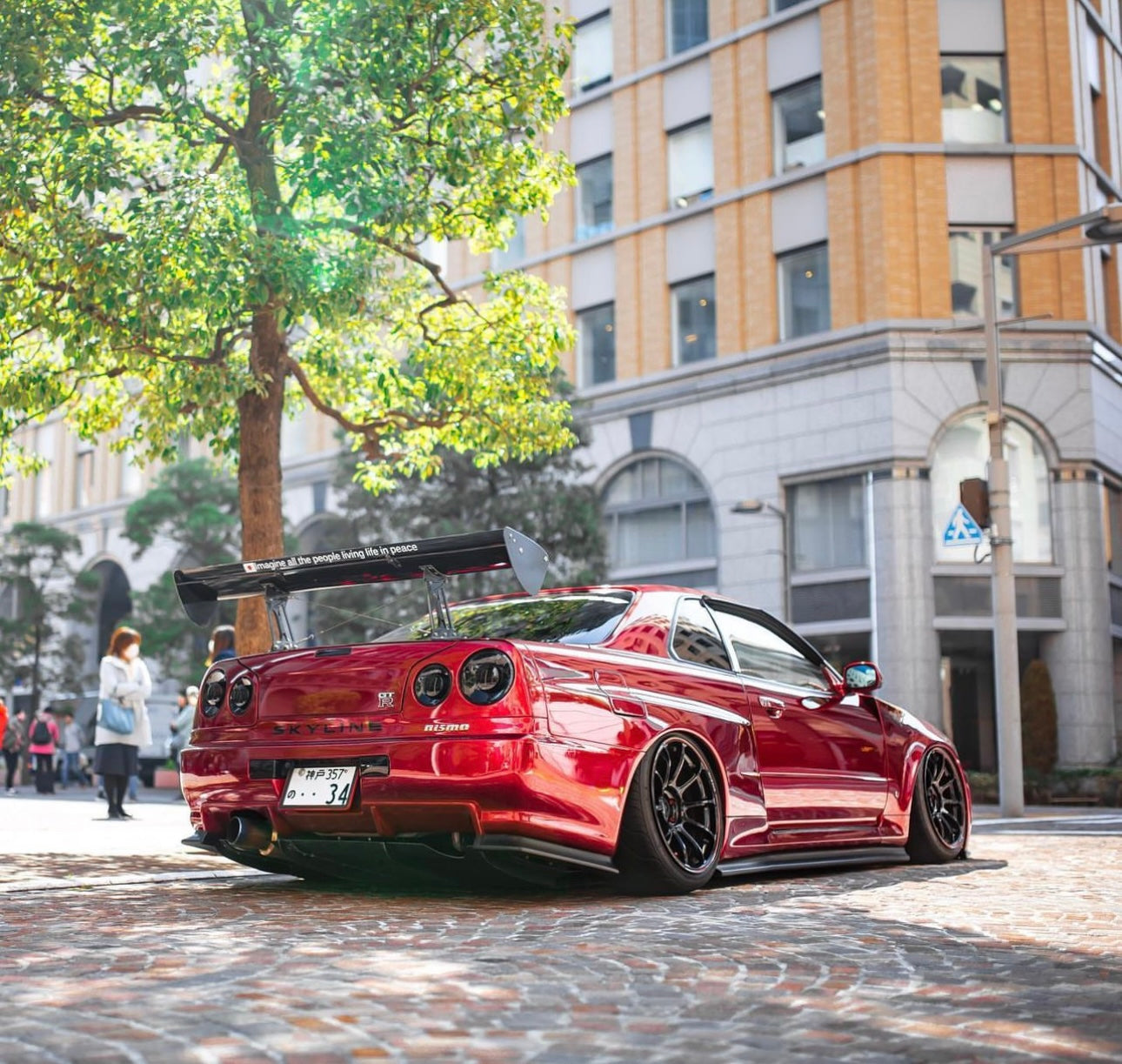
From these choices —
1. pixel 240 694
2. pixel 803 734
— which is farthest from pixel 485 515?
pixel 240 694

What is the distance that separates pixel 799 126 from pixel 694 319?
14.0 feet

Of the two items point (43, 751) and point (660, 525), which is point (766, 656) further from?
point (660, 525)

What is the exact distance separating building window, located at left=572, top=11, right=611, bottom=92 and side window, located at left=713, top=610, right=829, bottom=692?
2729cm

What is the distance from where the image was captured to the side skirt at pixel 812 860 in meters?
6.60

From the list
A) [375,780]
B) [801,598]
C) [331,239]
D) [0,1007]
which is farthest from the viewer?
[801,598]

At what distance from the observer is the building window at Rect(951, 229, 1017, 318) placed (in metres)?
27.5

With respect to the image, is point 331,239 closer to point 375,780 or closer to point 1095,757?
point 375,780

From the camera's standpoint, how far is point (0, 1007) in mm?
3580

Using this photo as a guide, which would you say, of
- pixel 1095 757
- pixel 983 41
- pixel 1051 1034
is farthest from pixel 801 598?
pixel 1051 1034

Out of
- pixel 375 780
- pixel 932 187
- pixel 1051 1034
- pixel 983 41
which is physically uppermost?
pixel 983 41

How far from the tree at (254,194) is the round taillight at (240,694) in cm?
450

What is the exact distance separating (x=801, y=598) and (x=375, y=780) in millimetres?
23029

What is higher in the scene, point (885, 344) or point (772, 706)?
point (885, 344)

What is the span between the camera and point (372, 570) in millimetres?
6113
